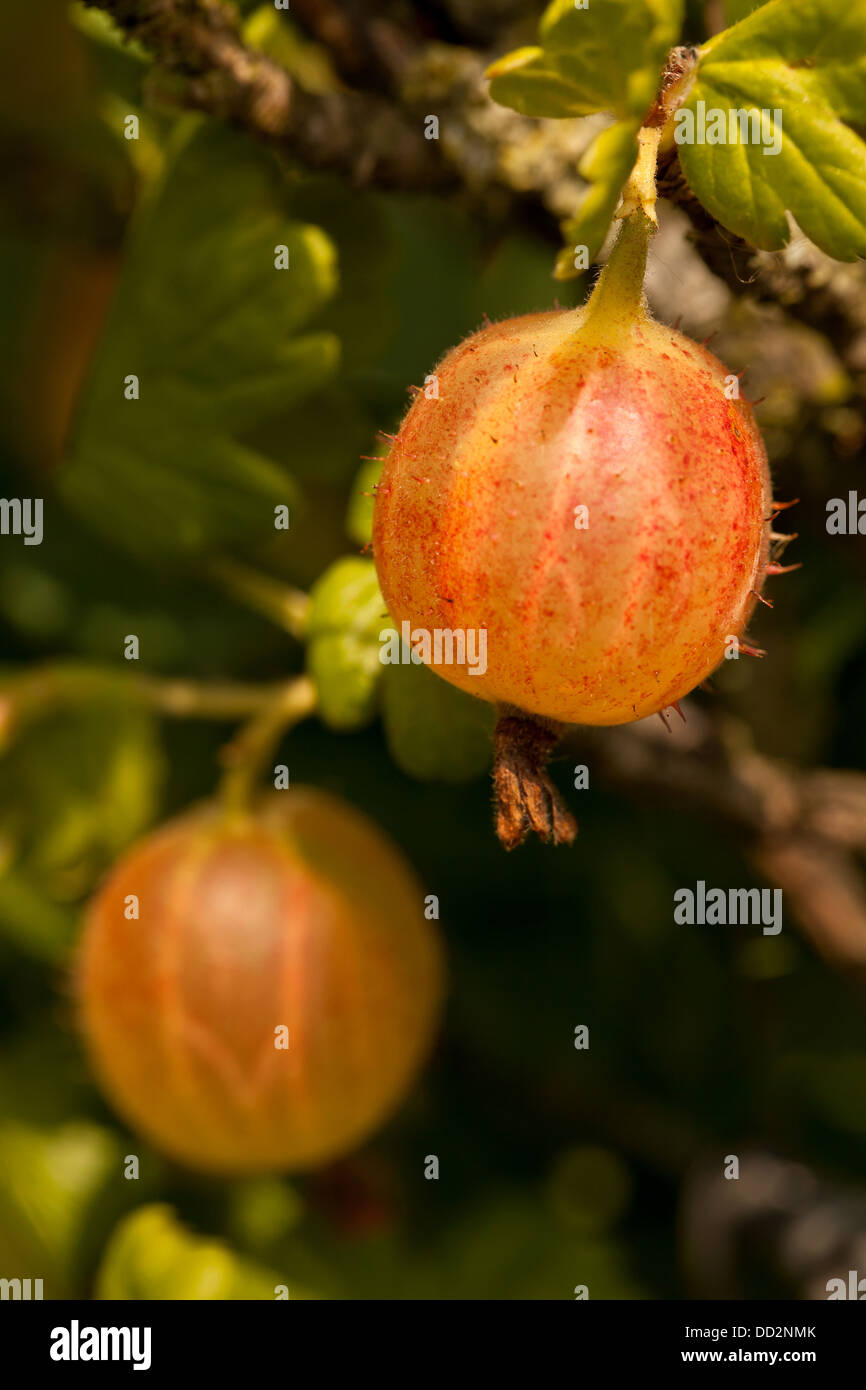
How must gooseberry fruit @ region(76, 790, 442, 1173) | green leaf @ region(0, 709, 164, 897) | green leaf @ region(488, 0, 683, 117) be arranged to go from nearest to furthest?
1. green leaf @ region(488, 0, 683, 117)
2. gooseberry fruit @ region(76, 790, 442, 1173)
3. green leaf @ region(0, 709, 164, 897)

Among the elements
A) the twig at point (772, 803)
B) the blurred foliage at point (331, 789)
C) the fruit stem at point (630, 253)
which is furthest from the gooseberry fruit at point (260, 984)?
the fruit stem at point (630, 253)

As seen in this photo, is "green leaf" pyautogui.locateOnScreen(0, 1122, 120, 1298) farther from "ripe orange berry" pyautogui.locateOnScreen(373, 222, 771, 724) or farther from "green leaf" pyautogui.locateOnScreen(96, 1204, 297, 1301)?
"ripe orange berry" pyautogui.locateOnScreen(373, 222, 771, 724)

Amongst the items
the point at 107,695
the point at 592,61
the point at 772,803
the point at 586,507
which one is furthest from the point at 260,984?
the point at 592,61

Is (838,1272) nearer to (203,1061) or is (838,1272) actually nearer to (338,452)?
(203,1061)

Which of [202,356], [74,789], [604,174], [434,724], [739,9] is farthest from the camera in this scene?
[74,789]

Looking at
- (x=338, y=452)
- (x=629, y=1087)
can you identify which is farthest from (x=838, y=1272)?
(x=338, y=452)

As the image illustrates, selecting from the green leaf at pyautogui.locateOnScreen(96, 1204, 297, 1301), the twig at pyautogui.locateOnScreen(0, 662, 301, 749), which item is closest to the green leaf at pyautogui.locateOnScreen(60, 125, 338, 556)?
the twig at pyautogui.locateOnScreen(0, 662, 301, 749)

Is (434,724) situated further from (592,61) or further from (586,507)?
(592,61)
